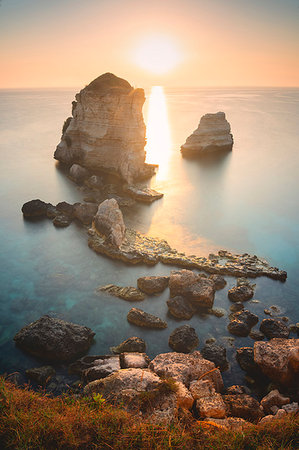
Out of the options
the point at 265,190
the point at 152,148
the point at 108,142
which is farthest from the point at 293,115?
the point at 108,142

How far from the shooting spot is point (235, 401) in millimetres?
11945

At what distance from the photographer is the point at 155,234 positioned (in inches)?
1109

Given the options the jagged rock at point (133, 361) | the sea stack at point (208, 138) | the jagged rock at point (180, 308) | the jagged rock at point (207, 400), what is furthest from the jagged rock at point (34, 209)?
the sea stack at point (208, 138)

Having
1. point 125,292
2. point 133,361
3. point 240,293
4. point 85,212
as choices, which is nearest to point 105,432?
point 133,361

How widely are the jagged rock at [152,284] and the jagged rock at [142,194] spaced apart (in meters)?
15.8

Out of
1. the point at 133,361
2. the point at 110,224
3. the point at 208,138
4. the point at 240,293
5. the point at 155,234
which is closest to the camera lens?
the point at 133,361

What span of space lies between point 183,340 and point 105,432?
346 inches

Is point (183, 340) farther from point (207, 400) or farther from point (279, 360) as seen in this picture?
point (279, 360)

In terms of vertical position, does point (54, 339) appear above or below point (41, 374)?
above

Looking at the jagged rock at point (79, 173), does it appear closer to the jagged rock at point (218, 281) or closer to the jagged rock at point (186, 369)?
the jagged rock at point (218, 281)

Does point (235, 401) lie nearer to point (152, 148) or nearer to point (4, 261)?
point (4, 261)

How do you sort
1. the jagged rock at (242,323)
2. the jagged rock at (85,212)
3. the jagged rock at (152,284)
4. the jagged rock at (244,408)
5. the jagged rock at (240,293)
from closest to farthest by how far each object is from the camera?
1. the jagged rock at (244,408)
2. the jagged rock at (242,323)
3. the jagged rock at (240,293)
4. the jagged rock at (152,284)
5. the jagged rock at (85,212)

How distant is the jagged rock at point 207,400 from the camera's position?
10.8 metres

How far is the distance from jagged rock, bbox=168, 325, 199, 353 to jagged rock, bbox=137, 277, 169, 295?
401 cm
